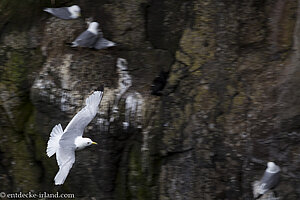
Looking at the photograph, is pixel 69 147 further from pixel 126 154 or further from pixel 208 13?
pixel 208 13

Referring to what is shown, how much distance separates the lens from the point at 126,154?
19.6ft

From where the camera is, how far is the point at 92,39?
5.95 meters

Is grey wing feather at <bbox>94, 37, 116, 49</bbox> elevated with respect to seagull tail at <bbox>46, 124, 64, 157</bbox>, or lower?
elevated

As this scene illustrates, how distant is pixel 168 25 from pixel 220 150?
164 cm

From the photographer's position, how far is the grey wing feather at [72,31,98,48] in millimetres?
5923

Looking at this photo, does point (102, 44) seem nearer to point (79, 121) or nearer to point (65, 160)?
point (79, 121)

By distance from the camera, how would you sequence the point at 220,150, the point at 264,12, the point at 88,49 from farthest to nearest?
the point at 88,49 < the point at 264,12 < the point at 220,150

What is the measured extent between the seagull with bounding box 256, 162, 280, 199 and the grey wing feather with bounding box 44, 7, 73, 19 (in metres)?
2.82

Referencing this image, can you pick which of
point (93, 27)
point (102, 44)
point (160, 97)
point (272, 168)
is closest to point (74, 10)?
point (93, 27)

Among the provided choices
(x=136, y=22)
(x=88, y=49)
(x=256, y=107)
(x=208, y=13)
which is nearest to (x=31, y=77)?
(x=88, y=49)

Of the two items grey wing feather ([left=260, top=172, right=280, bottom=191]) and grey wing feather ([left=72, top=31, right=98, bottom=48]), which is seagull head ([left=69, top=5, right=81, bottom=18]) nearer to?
grey wing feather ([left=72, top=31, right=98, bottom=48])

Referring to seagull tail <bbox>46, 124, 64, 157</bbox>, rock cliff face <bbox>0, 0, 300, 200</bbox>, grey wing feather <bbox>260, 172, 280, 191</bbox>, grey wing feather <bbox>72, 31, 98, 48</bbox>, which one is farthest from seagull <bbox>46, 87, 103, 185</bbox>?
grey wing feather <bbox>260, 172, 280, 191</bbox>

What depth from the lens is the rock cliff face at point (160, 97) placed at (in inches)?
209

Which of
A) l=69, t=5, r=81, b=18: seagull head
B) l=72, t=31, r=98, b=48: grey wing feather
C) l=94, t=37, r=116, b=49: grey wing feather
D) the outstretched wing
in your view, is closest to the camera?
the outstretched wing
